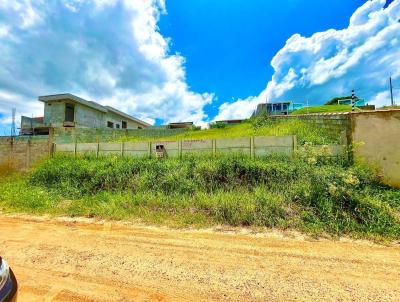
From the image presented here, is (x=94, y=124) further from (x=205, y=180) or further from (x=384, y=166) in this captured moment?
(x=384, y=166)

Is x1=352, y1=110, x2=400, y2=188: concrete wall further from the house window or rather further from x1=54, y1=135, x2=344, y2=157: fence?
the house window

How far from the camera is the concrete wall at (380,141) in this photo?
6.17 metres

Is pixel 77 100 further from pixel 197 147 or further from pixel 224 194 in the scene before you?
pixel 224 194

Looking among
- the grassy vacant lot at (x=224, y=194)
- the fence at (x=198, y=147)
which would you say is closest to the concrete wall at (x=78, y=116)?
the fence at (x=198, y=147)

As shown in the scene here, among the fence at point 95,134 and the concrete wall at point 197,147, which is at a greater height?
the fence at point 95,134

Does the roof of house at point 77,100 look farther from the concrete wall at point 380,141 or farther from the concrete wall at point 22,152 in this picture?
the concrete wall at point 380,141

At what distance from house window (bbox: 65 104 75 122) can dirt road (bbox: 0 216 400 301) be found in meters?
19.0

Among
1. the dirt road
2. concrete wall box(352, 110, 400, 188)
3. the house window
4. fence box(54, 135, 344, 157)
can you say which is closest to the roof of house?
the house window

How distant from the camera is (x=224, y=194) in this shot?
20.6ft

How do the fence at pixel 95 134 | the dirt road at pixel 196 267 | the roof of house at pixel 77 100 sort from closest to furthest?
the dirt road at pixel 196 267 < the fence at pixel 95 134 < the roof of house at pixel 77 100

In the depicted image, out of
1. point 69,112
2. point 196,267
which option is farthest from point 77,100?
point 196,267

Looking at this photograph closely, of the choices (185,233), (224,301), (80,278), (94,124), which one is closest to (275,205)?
(185,233)

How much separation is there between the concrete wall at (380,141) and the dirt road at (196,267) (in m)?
2.97

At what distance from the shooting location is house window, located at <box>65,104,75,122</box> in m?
21.6
